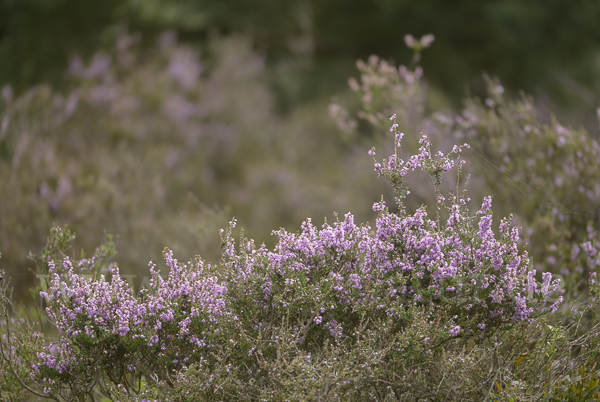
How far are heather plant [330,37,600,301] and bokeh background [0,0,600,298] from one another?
31 centimetres

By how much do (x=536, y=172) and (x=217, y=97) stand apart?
22.5ft

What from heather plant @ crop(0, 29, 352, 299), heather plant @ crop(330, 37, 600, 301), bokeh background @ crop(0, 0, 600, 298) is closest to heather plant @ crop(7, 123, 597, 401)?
heather plant @ crop(330, 37, 600, 301)

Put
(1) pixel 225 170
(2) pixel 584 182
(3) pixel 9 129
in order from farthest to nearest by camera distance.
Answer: (1) pixel 225 170, (3) pixel 9 129, (2) pixel 584 182

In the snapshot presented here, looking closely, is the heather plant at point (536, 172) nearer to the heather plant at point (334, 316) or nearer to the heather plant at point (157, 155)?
the heather plant at point (334, 316)

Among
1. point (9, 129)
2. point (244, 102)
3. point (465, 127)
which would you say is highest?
point (244, 102)

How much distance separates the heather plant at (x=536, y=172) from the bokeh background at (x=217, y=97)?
1.01ft

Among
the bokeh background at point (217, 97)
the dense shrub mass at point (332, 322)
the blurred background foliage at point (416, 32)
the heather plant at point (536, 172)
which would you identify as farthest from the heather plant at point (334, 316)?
the blurred background foliage at point (416, 32)

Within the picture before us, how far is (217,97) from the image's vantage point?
33.7ft

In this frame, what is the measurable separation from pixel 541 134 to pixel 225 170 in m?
6.61

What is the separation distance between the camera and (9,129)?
21.5ft

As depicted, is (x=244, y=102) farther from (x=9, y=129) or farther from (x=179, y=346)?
(x=179, y=346)

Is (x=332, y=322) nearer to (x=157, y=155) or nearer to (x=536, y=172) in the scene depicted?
(x=536, y=172)

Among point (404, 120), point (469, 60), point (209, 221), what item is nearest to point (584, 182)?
point (404, 120)

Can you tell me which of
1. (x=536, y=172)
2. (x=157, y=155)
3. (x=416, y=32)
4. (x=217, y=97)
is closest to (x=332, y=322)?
(x=536, y=172)
